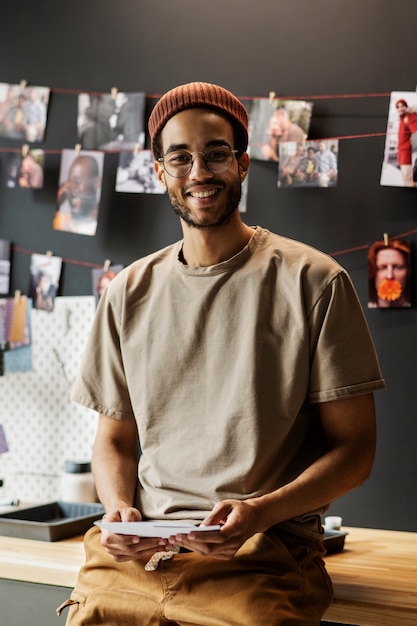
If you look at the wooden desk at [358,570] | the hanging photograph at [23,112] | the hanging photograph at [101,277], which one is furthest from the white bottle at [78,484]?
the hanging photograph at [23,112]

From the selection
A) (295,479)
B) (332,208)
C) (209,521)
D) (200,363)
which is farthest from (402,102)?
(209,521)

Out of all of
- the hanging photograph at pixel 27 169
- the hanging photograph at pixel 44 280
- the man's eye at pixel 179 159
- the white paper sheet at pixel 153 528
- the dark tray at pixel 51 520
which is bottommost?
the dark tray at pixel 51 520

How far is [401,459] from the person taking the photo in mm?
2490

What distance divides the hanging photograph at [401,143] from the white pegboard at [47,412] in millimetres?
1065

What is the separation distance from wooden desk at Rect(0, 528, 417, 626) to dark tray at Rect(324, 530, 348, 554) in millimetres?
18

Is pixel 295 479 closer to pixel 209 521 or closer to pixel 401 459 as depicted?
pixel 209 521

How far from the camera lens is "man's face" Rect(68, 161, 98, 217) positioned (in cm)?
288

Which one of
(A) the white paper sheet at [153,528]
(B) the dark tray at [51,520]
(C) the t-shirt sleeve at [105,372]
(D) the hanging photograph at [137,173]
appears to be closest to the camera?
(A) the white paper sheet at [153,528]

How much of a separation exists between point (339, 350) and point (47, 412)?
153 cm

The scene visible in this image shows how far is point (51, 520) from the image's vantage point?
8.57ft

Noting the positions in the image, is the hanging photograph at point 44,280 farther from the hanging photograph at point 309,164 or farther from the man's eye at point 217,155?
the man's eye at point 217,155

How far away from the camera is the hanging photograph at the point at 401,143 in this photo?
95.4 inches

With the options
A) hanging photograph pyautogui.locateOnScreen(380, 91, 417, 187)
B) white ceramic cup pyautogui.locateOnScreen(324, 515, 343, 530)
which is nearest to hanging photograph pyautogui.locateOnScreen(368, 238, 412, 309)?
hanging photograph pyautogui.locateOnScreen(380, 91, 417, 187)

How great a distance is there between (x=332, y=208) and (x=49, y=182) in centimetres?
99
